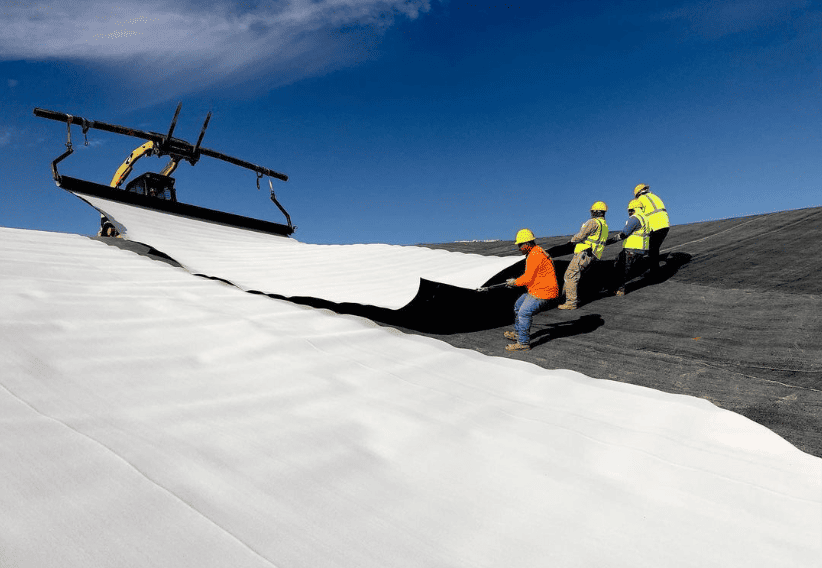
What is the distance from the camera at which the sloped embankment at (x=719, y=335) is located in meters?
3.65

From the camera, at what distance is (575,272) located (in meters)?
6.59

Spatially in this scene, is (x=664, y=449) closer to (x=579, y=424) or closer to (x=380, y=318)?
(x=579, y=424)

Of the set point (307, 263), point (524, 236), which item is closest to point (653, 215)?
point (524, 236)

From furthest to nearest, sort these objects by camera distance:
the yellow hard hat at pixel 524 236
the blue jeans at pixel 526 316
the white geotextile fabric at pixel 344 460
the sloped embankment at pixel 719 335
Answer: the yellow hard hat at pixel 524 236 → the blue jeans at pixel 526 316 → the sloped embankment at pixel 719 335 → the white geotextile fabric at pixel 344 460

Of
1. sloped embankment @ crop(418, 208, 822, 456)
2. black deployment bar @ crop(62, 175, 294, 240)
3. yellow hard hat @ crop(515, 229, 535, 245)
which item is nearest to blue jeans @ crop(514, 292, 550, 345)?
sloped embankment @ crop(418, 208, 822, 456)

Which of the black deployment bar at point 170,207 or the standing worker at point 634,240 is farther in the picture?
the black deployment bar at point 170,207

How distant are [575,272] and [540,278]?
1758mm

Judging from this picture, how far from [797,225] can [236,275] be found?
1077cm

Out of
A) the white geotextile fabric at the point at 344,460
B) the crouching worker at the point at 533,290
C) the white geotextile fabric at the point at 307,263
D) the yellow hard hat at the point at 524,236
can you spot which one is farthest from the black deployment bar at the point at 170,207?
the crouching worker at the point at 533,290

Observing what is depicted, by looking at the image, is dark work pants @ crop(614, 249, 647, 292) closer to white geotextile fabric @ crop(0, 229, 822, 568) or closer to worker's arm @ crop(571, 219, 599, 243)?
worker's arm @ crop(571, 219, 599, 243)

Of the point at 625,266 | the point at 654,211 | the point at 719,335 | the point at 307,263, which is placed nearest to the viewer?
the point at 719,335

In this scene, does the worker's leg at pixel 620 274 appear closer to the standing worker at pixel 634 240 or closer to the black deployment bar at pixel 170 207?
the standing worker at pixel 634 240

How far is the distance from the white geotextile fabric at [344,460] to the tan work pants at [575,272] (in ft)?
10.7

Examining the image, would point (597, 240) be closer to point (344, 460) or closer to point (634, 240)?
point (634, 240)
